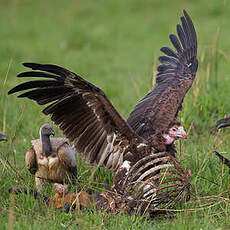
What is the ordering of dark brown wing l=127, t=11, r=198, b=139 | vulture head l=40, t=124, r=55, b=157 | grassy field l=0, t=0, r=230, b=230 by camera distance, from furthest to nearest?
dark brown wing l=127, t=11, r=198, b=139
vulture head l=40, t=124, r=55, b=157
grassy field l=0, t=0, r=230, b=230

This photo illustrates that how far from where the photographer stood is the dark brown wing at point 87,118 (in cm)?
469

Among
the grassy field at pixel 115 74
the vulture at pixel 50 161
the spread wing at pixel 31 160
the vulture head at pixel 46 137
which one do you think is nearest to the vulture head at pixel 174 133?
the grassy field at pixel 115 74

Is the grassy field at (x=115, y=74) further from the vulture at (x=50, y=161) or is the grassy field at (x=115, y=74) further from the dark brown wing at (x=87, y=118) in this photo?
the dark brown wing at (x=87, y=118)

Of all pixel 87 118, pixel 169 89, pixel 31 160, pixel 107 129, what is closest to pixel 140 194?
pixel 107 129

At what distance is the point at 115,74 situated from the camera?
9969 millimetres

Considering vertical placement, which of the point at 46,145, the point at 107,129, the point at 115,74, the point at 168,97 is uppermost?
the point at 168,97

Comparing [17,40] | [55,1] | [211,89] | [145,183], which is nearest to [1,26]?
[17,40]

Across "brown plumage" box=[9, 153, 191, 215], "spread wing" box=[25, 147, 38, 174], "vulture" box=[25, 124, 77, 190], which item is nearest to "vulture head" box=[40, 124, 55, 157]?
"vulture" box=[25, 124, 77, 190]

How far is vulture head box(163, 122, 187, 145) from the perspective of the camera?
5066 mm

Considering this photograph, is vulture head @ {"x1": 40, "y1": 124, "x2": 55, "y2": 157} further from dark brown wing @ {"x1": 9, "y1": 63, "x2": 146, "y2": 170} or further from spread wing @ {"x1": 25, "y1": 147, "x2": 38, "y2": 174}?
dark brown wing @ {"x1": 9, "y1": 63, "x2": 146, "y2": 170}

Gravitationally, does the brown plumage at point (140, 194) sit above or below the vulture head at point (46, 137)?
below

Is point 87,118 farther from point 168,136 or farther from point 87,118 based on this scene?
point 168,136

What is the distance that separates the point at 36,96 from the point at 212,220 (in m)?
1.71

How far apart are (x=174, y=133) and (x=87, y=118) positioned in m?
0.77
